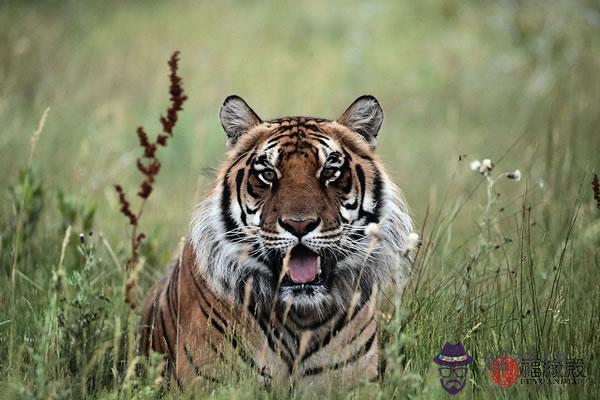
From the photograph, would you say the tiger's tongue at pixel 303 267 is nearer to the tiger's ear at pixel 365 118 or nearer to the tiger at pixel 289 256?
the tiger at pixel 289 256

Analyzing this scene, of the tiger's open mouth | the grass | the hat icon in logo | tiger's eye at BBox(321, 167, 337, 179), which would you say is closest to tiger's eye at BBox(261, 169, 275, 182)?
tiger's eye at BBox(321, 167, 337, 179)

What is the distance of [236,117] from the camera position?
4.38 metres

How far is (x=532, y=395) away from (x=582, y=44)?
9.02 m

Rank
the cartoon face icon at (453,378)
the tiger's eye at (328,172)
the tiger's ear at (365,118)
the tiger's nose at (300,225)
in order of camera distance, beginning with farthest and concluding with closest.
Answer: the tiger's ear at (365,118) < the tiger's eye at (328,172) < the tiger's nose at (300,225) < the cartoon face icon at (453,378)

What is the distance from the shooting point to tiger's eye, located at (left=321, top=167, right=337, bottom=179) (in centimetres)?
404

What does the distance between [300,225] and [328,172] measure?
15.6 inches

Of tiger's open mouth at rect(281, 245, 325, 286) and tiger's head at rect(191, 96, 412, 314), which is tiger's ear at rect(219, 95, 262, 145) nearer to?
tiger's head at rect(191, 96, 412, 314)

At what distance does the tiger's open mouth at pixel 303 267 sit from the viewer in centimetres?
385

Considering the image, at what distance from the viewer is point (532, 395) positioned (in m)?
3.54

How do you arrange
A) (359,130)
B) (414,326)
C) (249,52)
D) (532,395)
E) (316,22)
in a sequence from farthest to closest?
(316,22), (249,52), (359,130), (414,326), (532,395)

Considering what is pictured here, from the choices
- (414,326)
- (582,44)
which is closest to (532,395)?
(414,326)

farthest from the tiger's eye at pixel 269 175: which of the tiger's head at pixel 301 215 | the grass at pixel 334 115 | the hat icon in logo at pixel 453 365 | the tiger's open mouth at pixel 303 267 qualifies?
the hat icon in logo at pixel 453 365

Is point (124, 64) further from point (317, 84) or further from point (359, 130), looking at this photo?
point (359, 130)

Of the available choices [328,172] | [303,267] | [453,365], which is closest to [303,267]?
[303,267]
